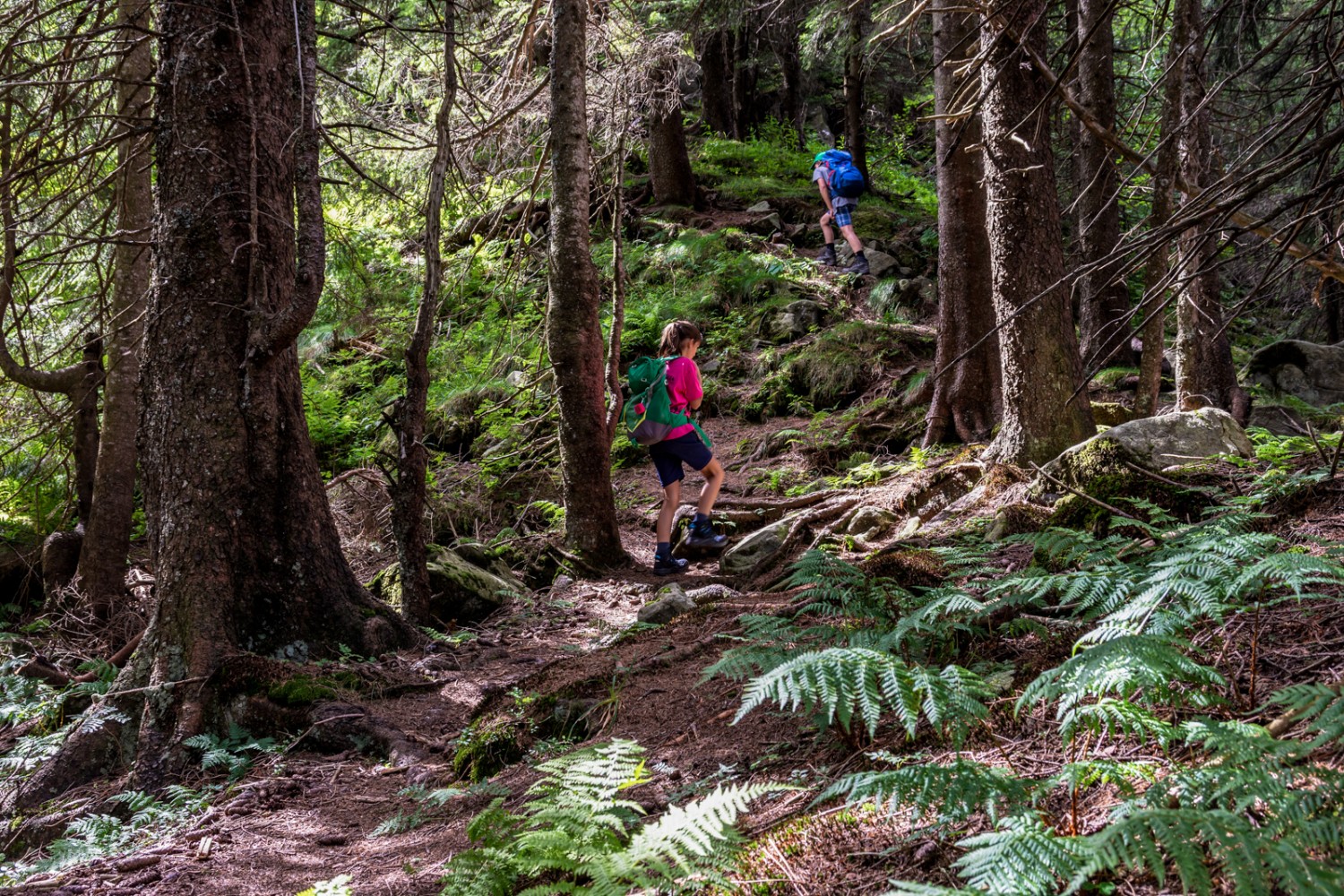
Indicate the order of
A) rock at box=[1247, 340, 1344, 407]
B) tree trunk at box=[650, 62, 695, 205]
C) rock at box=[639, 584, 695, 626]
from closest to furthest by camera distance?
rock at box=[639, 584, 695, 626] < rock at box=[1247, 340, 1344, 407] < tree trunk at box=[650, 62, 695, 205]

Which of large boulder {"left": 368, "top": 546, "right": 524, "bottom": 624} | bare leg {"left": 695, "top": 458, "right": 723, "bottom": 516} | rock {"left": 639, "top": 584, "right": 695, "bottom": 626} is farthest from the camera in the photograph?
bare leg {"left": 695, "top": 458, "right": 723, "bottom": 516}

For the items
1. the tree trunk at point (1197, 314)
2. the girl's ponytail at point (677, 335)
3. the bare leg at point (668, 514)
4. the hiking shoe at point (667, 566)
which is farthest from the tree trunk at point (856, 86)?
the hiking shoe at point (667, 566)

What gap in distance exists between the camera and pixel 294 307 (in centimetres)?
497

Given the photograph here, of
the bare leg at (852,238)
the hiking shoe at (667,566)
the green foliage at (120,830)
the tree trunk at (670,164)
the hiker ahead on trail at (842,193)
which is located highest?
the tree trunk at (670,164)

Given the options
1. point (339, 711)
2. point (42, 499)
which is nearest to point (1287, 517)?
point (339, 711)

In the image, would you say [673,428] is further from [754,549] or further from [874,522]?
[874,522]

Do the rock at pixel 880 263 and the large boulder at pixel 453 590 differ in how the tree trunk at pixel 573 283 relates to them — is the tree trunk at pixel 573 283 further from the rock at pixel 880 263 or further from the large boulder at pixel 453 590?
the rock at pixel 880 263

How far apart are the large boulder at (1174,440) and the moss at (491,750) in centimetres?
337

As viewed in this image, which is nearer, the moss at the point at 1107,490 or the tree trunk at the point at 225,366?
the moss at the point at 1107,490

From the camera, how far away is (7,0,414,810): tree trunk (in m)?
4.72

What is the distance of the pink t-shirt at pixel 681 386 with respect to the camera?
757 centimetres

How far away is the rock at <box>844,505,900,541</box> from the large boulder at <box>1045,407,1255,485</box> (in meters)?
1.58

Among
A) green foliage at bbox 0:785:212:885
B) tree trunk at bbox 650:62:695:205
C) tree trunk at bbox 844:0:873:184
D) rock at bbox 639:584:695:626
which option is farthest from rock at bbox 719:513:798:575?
tree trunk at bbox 650:62:695:205

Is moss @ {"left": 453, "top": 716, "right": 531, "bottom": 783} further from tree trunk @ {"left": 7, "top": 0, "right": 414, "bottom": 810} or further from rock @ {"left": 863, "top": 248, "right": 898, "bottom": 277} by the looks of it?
rock @ {"left": 863, "top": 248, "right": 898, "bottom": 277}
